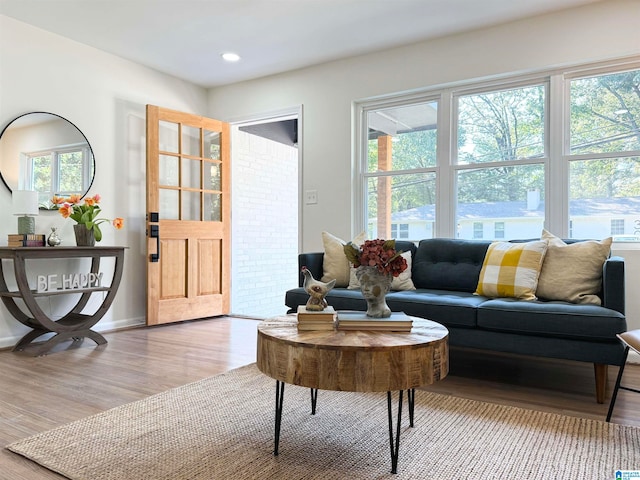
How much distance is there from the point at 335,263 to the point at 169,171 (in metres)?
2.15

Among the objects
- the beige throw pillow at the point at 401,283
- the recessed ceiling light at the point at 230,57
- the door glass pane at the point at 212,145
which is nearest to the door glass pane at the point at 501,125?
the beige throw pillow at the point at 401,283

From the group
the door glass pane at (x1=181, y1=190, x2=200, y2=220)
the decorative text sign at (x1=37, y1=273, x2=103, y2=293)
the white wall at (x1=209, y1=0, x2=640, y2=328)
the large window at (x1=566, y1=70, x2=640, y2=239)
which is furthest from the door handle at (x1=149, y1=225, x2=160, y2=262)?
the large window at (x1=566, y1=70, x2=640, y2=239)

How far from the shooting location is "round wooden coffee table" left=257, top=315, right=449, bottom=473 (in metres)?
1.43

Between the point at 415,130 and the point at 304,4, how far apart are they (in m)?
1.44

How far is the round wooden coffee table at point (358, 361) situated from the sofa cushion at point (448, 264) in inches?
64.7

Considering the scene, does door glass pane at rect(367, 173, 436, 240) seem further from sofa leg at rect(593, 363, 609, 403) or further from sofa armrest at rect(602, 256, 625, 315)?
sofa leg at rect(593, 363, 609, 403)

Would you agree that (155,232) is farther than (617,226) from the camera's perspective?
Yes

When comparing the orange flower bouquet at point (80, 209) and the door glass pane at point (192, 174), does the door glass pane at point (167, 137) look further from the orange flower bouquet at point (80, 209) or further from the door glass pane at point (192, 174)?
the orange flower bouquet at point (80, 209)

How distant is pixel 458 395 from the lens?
2363 mm

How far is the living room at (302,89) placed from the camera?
3.20 m

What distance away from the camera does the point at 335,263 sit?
345 centimetres

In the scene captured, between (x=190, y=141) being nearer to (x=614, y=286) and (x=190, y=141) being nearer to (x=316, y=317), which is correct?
(x=316, y=317)

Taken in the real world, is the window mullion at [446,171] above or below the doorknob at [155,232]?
above

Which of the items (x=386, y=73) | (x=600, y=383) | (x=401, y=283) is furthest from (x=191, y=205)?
(x=600, y=383)
